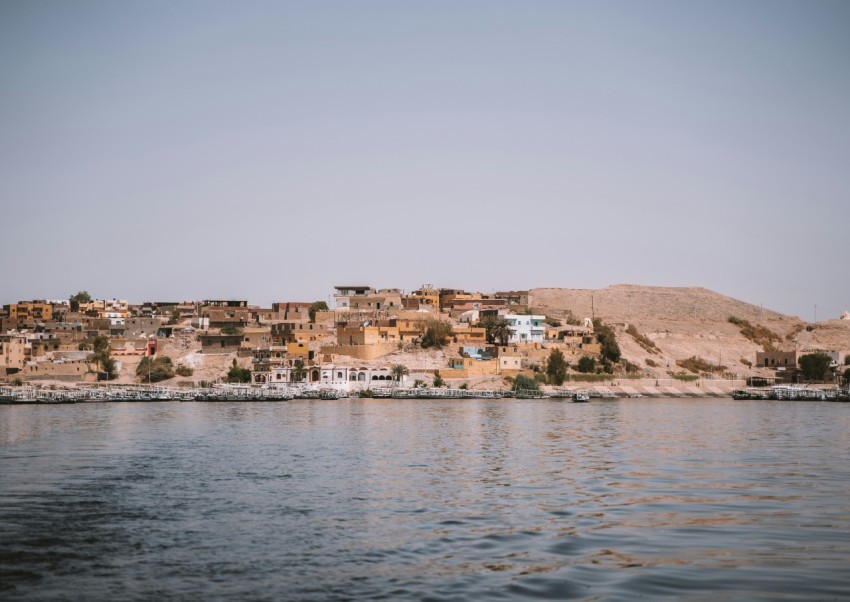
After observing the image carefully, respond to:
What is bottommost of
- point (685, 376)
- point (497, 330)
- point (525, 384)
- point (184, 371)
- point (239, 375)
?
point (525, 384)

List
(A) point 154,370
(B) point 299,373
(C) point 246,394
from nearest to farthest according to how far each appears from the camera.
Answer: (C) point 246,394 → (B) point 299,373 → (A) point 154,370

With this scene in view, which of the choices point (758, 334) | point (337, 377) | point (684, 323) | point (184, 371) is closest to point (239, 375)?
point (184, 371)

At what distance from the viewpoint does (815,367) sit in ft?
379

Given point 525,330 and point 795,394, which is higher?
point 525,330

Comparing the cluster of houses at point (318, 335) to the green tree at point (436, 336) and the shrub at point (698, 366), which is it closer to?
the green tree at point (436, 336)

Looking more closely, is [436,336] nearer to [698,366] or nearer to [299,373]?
[299,373]

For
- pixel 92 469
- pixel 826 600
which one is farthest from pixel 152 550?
pixel 92 469

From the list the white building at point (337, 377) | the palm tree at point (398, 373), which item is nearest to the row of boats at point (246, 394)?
the white building at point (337, 377)

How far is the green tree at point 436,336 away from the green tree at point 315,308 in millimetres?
20878

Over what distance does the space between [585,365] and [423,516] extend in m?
83.0

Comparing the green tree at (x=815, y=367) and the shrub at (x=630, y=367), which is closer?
the shrub at (x=630, y=367)

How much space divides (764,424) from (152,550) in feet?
163

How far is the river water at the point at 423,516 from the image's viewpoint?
689 inches

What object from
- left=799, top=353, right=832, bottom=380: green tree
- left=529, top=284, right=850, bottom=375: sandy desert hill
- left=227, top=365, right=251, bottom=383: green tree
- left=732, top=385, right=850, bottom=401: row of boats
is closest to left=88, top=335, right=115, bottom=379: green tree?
left=227, top=365, right=251, bottom=383: green tree
